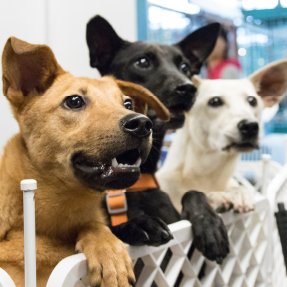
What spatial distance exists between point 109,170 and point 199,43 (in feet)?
2.88

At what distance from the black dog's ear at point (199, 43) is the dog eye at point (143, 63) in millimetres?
217

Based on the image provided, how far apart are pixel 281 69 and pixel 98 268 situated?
1.15 metres

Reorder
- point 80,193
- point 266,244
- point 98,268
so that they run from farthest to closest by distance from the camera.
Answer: point 266,244 → point 80,193 → point 98,268

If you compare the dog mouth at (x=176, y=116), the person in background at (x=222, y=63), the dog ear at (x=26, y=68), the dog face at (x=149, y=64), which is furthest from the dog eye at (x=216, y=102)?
the person in background at (x=222, y=63)

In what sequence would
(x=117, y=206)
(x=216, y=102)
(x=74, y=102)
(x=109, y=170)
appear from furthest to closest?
(x=216, y=102) → (x=117, y=206) → (x=74, y=102) → (x=109, y=170)

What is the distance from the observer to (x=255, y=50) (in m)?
2.90

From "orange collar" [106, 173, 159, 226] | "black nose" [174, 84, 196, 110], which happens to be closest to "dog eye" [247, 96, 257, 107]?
"black nose" [174, 84, 196, 110]

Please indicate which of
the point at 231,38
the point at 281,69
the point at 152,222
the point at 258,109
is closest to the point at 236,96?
the point at 258,109

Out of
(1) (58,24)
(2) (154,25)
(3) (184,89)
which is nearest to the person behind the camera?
(3) (184,89)

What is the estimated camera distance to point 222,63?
2529 millimetres

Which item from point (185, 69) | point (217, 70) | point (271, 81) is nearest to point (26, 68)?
point (185, 69)

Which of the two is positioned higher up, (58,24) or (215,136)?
(58,24)

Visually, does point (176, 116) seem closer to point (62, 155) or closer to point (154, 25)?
point (62, 155)

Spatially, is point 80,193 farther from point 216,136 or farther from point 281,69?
point 281,69
